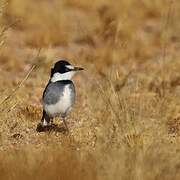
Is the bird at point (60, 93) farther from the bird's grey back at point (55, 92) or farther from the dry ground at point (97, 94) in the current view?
the dry ground at point (97, 94)

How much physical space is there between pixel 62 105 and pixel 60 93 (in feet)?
0.34

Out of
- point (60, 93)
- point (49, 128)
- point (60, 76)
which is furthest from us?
point (49, 128)

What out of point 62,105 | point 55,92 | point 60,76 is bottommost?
Answer: point 62,105

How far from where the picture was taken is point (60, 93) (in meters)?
7.37

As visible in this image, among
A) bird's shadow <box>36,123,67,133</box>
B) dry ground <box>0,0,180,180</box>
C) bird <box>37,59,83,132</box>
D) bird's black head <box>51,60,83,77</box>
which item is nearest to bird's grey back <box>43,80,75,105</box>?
bird <box>37,59,83,132</box>

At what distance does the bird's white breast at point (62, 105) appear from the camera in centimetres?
737

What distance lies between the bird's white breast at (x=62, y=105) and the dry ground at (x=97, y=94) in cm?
22

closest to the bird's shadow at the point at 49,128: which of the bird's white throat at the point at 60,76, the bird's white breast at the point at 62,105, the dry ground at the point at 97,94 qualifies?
the dry ground at the point at 97,94

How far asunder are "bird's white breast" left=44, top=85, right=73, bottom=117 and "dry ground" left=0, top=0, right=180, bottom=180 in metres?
0.22

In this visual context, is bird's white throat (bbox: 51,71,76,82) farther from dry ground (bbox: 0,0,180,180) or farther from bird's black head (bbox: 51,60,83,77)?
dry ground (bbox: 0,0,180,180)

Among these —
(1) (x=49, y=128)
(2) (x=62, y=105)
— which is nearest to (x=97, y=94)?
(1) (x=49, y=128)

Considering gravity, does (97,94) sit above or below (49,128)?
above

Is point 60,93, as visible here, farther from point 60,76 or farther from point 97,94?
point 97,94

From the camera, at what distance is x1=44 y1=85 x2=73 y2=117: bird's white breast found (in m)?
7.37
